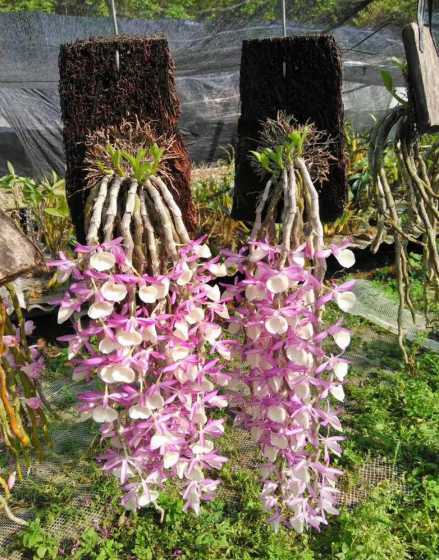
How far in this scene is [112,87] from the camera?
1131 mm

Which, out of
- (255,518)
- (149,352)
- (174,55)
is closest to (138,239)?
(149,352)

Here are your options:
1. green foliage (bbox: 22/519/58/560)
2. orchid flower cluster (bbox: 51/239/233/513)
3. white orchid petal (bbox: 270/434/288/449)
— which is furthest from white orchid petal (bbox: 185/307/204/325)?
green foliage (bbox: 22/519/58/560)

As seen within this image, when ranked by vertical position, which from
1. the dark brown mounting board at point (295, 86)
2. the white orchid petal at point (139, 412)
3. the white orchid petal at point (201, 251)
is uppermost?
the dark brown mounting board at point (295, 86)

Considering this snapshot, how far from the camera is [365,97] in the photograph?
5535 millimetres

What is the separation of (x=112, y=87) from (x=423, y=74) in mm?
696

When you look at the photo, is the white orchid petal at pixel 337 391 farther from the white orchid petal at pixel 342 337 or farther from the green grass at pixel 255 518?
the green grass at pixel 255 518

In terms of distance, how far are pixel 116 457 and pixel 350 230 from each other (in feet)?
9.06

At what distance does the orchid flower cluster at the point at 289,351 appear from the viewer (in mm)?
1044

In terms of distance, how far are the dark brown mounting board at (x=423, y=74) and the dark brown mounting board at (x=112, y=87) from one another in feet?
1.78

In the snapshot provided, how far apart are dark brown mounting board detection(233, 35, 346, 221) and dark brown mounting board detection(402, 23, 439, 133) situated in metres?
0.16

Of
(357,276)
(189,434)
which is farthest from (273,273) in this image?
(357,276)

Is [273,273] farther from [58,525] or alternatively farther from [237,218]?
[58,525]

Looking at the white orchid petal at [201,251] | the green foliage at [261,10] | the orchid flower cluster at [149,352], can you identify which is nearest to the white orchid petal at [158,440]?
the orchid flower cluster at [149,352]

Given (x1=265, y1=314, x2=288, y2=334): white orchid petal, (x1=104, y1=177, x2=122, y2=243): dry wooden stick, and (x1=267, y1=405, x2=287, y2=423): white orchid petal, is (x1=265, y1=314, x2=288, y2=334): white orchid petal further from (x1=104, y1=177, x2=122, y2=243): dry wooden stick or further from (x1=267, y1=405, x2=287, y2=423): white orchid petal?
(x1=104, y1=177, x2=122, y2=243): dry wooden stick
